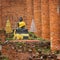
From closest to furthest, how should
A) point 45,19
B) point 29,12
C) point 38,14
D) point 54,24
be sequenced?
point 54,24, point 45,19, point 38,14, point 29,12

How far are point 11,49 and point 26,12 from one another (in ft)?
16.9

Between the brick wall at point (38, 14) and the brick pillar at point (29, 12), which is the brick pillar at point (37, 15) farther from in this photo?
the brick pillar at point (29, 12)

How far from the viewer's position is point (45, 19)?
17922 millimetres

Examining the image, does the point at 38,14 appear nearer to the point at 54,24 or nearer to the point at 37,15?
the point at 37,15

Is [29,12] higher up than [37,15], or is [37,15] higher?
[29,12]

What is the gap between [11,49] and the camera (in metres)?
15.0

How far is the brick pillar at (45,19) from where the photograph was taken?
17.8 m

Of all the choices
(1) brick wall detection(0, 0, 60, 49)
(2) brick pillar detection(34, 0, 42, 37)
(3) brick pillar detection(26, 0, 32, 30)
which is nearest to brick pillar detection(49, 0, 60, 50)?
(1) brick wall detection(0, 0, 60, 49)

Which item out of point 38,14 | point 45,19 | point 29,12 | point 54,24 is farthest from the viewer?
point 29,12

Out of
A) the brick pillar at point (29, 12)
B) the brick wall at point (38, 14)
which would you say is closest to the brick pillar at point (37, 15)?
the brick wall at point (38, 14)

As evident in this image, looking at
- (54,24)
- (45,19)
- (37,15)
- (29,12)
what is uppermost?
(29,12)

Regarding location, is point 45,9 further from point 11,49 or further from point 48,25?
point 11,49

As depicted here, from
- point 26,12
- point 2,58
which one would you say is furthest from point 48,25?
point 2,58

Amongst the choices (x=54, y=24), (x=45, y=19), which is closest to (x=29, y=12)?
(x=45, y=19)
